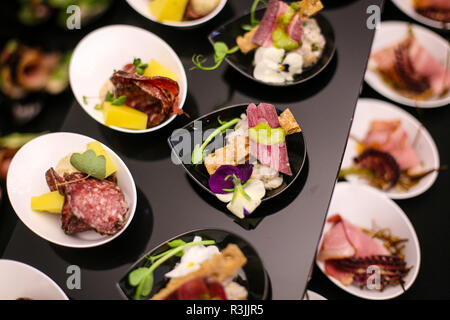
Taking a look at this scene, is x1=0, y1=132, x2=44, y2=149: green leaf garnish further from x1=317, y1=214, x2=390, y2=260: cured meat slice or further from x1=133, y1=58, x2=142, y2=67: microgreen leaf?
x1=317, y1=214, x2=390, y2=260: cured meat slice

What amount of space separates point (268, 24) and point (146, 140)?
0.56 metres

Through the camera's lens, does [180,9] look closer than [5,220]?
Yes

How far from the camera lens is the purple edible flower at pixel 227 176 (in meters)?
1.18

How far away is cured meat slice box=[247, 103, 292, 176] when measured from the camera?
119 cm

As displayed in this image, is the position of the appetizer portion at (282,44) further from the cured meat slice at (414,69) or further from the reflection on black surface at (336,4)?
the cured meat slice at (414,69)

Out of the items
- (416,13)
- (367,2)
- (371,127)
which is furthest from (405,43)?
(367,2)

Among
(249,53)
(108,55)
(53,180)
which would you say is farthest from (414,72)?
(53,180)

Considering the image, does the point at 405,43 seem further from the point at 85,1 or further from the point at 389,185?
the point at 85,1

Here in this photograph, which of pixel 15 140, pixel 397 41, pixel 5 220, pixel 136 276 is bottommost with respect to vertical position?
pixel 5 220

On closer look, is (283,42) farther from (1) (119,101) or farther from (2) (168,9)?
(1) (119,101)

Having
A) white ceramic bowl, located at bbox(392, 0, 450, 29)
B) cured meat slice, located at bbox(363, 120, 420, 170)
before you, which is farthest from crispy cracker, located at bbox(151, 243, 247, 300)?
white ceramic bowl, located at bbox(392, 0, 450, 29)

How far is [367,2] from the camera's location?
1508 millimetres

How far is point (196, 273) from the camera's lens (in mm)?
1046

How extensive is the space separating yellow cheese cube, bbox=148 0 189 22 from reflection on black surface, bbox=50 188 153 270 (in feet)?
2.30
